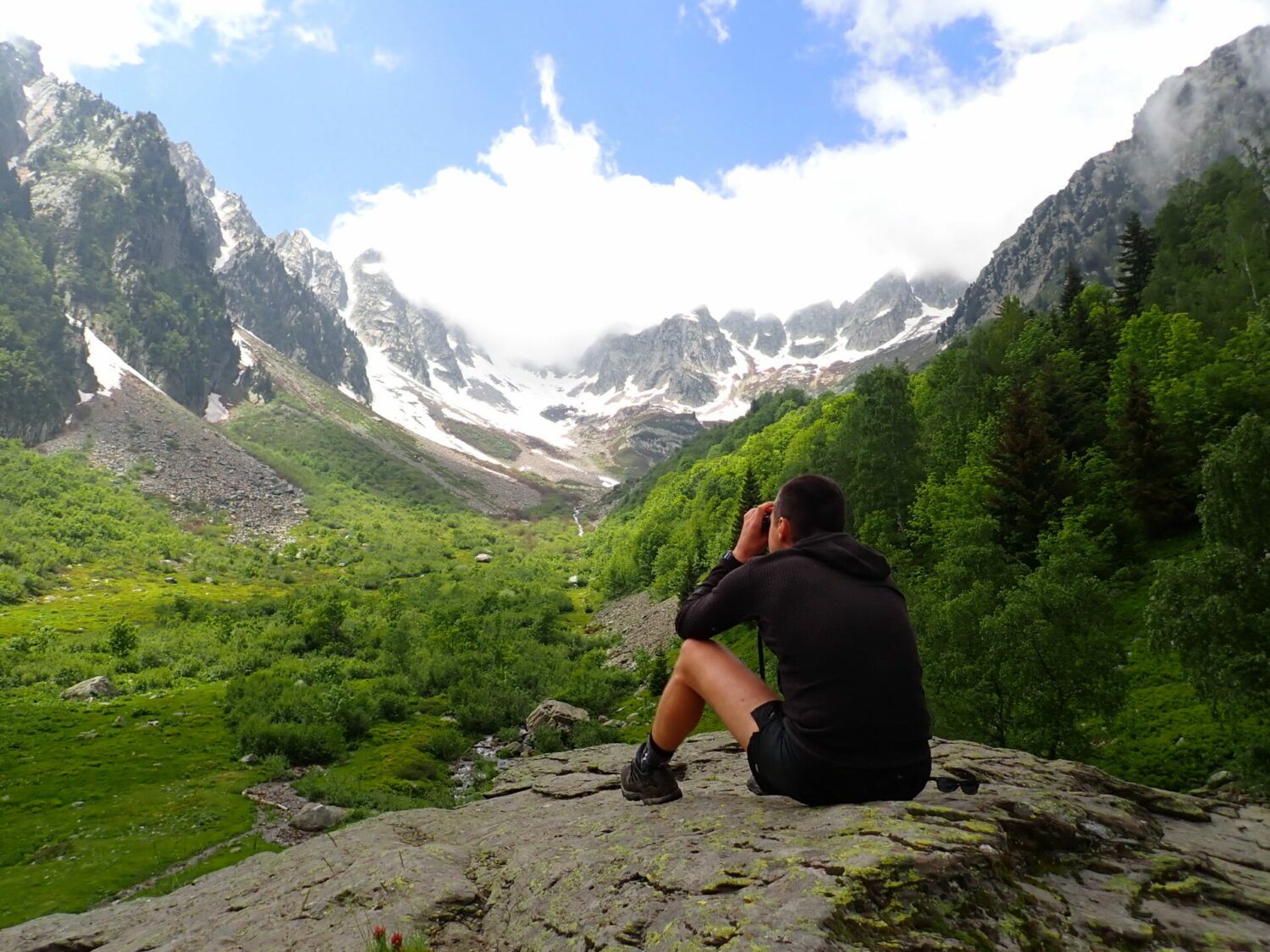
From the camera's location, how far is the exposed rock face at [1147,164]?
144 meters

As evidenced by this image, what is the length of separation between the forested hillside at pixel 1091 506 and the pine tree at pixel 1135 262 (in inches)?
10.3

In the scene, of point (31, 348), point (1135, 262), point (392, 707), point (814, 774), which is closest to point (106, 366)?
point (31, 348)

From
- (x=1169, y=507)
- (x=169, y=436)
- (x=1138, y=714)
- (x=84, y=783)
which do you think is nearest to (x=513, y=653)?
(x=84, y=783)

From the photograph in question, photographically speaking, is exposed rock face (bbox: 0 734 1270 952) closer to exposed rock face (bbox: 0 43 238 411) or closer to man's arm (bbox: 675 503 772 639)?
man's arm (bbox: 675 503 772 639)

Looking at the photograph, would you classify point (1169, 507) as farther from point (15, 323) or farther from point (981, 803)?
point (15, 323)

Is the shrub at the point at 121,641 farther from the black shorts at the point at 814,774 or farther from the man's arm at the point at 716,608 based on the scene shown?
the black shorts at the point at 814,774

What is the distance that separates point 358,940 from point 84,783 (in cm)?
1847

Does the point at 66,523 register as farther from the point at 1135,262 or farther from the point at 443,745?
the point at 1135,262

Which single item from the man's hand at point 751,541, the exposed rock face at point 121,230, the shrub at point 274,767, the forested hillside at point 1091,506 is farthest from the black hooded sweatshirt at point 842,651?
the exposed rock face at point 121,230

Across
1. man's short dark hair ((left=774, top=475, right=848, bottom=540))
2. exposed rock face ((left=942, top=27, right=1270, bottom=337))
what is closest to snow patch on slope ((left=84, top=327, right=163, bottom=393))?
man's short dark hair ((left=774, top=475, right=848, bottom=540))

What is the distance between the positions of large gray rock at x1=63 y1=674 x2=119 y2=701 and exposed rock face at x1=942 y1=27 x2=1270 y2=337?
155 m

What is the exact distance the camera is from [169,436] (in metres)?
102

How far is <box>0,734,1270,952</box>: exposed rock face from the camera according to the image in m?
3.67

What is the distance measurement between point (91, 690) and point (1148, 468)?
4651cm
